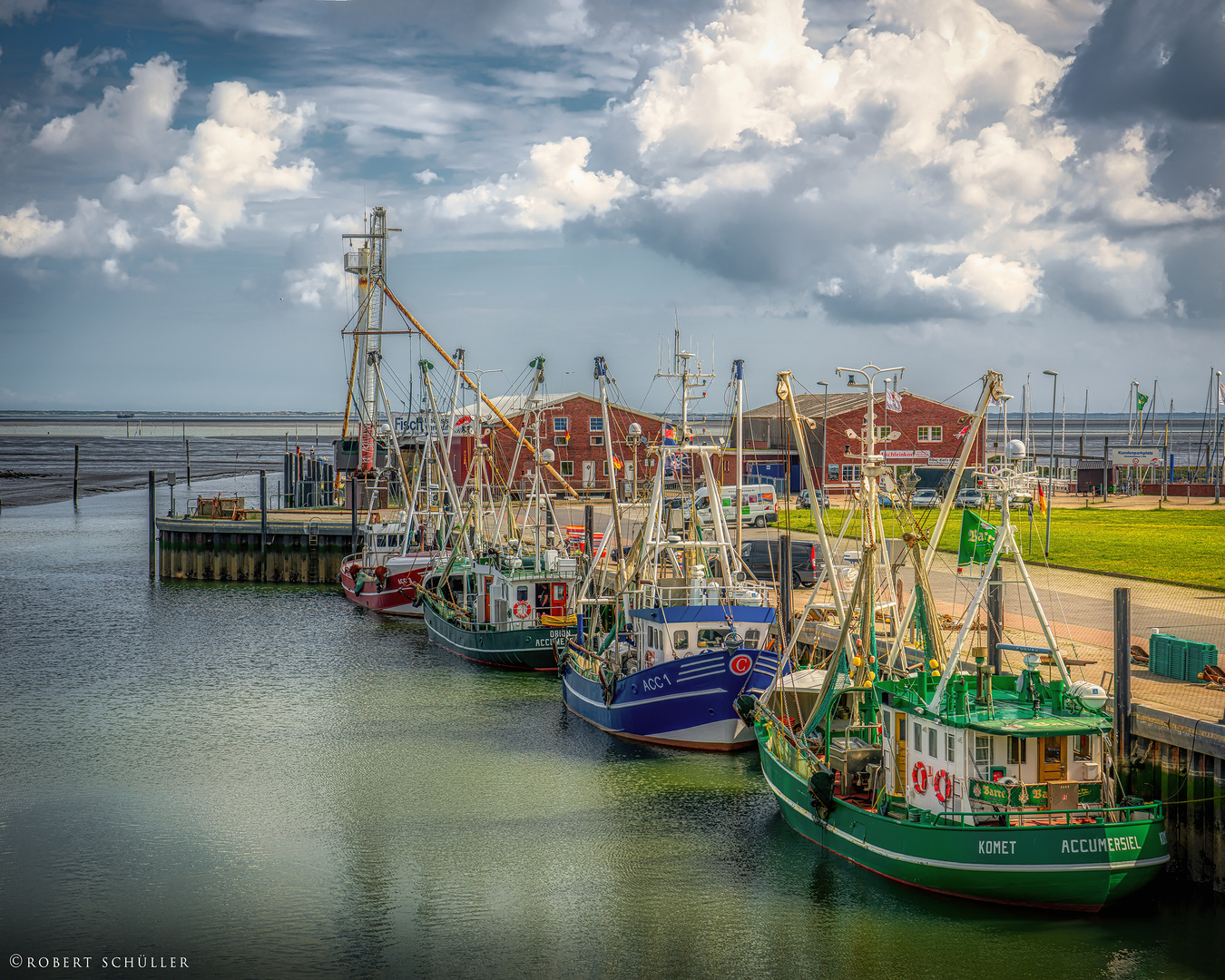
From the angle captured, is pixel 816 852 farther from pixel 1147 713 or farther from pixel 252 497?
pixel 252 497

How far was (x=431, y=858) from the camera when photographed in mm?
21719

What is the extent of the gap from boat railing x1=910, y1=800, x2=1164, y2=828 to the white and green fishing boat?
0.03 m

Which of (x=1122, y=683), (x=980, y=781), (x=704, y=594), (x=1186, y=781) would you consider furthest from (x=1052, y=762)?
(x=704, y=594)

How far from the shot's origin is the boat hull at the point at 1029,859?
56.4 ft

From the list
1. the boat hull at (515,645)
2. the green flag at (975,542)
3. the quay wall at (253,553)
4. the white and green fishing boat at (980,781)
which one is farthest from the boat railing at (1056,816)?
the quay wall at (253,553)

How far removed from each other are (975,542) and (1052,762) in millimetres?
3888

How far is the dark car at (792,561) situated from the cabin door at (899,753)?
54.0ft

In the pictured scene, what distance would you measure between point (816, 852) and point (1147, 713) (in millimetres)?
6333

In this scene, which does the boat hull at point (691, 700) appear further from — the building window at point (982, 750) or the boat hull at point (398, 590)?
the boat hull at point (398, 590)

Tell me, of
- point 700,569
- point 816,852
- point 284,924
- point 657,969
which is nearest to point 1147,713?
point 816,852

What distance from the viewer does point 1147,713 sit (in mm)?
19594

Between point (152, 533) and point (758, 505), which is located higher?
point (758, 505)

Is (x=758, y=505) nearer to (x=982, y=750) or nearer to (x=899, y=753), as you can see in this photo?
(x=899, y=753)

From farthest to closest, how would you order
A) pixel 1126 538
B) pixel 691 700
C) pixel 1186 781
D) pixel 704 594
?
pixel 1126 538 → pixel 704 594 → pixel 691 700 → pixel 1186 781
